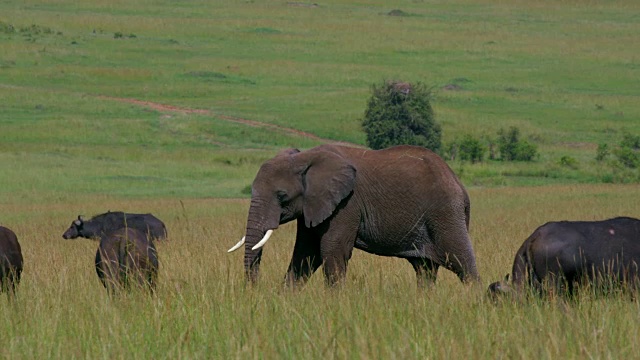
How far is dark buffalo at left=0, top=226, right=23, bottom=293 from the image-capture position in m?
9.95

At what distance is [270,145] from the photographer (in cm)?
5697

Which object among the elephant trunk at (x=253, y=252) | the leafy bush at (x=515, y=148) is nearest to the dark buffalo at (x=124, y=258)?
the elephant trunk at (x=253, y=252)

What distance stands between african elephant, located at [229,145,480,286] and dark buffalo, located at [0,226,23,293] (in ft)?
6.45

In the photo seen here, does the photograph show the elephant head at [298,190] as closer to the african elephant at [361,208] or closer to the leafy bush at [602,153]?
the african elephant at [361,208]

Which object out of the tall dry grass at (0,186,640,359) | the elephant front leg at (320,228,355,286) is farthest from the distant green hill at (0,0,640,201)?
the tall dry grass at (0,186,640,359)

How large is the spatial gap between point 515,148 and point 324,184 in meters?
42.8

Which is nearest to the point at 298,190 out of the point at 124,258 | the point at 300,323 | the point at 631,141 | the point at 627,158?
the point at 124,258

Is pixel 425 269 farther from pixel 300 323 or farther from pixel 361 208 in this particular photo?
pixel 300 323

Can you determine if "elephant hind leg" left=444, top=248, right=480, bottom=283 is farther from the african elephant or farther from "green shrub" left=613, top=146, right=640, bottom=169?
"green shrub" left=613, top=146, right=640, bottom=169

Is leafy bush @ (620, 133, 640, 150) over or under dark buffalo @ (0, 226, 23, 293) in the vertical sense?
under

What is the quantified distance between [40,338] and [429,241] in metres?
5.31

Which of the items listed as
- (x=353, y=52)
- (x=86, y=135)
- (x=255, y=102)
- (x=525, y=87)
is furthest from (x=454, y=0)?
(x=86, y=135)

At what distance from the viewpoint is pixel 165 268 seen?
1141 cm

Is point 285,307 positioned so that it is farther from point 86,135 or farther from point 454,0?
point 454,0
